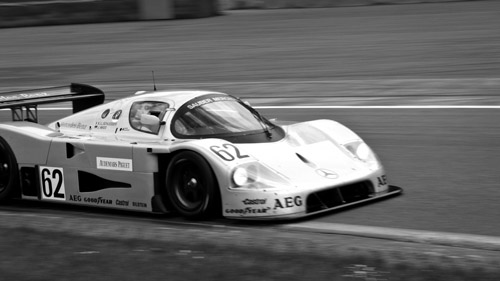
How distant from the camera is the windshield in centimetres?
777

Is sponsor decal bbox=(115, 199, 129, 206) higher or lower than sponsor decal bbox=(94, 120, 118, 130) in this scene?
lower

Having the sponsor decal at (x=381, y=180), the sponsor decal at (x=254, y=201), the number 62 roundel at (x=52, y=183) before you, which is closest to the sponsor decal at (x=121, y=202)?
the number 62 roundel at (x=52, y=183)

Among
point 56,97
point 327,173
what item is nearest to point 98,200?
point 56,97

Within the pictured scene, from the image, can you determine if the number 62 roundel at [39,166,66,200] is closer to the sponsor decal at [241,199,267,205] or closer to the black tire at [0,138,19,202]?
the black tire at [0,138,19,202]

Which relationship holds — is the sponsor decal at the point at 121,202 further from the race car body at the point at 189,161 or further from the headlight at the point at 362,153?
the headlight at the point at 362,153

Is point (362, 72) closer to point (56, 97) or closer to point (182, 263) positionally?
point (56, 97)

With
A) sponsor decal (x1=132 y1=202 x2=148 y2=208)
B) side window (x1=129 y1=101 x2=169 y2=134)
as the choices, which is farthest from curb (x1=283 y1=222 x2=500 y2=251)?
side window (x1=129 y1=101 x2=169 y2=134)

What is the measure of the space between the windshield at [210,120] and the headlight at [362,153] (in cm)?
86

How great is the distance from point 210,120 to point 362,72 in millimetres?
8170

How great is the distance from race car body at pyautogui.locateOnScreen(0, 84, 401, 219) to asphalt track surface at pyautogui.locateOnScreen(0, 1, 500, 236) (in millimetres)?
384

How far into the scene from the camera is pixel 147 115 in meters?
7.95

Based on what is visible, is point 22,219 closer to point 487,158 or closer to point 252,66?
point 487,158

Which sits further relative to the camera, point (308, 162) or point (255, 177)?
point (308, 162)

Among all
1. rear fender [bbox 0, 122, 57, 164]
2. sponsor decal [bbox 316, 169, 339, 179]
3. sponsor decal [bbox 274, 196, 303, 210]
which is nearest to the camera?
sponsor decal [bbox 274, 196, 303, 210]
